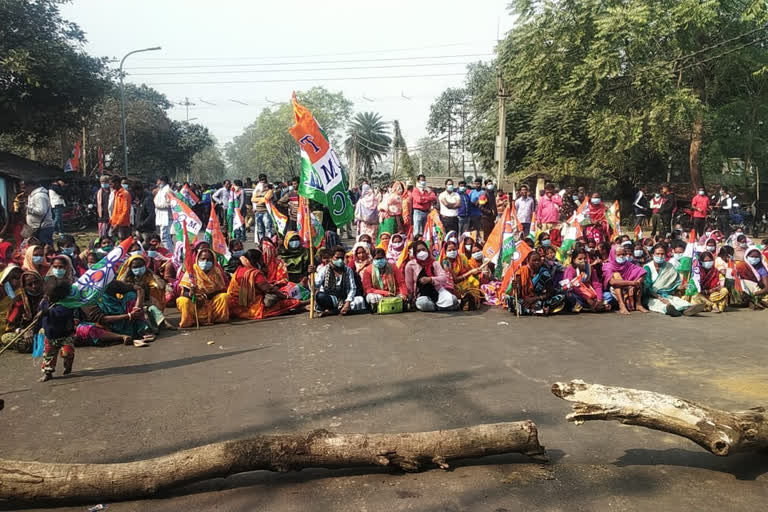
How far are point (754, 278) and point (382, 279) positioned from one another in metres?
6.02

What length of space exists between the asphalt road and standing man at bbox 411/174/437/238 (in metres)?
5.31

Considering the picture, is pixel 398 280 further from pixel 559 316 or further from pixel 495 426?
pixel 495 426

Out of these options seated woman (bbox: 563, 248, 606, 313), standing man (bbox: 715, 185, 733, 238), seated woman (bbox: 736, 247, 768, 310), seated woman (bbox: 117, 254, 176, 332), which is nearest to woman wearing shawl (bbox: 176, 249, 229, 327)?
seated woman (bbox: 117, 254, 176, 332)

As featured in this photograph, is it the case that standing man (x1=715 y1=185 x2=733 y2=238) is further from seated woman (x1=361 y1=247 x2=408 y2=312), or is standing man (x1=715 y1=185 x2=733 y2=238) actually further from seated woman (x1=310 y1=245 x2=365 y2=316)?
seated woman (x1=310 y1=245 x2=365 y2=316)

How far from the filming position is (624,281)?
373 inches

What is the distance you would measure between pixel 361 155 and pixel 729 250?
53.2 m

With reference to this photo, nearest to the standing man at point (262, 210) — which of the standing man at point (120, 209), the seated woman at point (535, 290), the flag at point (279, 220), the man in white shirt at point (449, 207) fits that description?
the flag at point (279, 220)

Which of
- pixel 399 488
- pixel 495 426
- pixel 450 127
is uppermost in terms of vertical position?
pixel 450 127

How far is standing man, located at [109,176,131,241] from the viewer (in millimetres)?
12641

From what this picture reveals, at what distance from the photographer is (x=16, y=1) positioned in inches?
912

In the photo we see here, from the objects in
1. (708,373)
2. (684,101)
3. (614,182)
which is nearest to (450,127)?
(614,182)

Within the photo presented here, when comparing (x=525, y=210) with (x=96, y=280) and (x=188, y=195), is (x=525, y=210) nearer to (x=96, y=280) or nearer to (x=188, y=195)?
(x=188, y=195)

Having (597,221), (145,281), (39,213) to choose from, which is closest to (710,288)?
(597,221)

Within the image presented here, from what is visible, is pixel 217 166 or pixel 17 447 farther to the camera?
pixel 217 166
